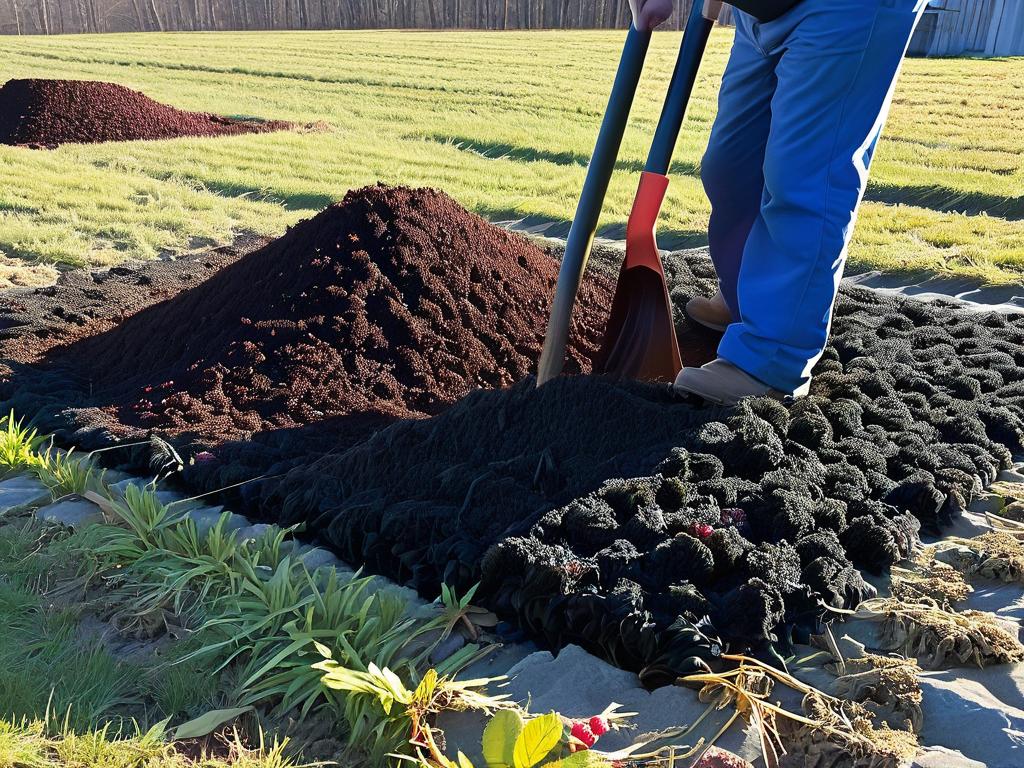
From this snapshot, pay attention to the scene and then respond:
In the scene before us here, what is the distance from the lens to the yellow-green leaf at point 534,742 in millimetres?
1214

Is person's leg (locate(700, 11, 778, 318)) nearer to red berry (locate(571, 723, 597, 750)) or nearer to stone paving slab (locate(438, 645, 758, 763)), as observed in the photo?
stone paving slab (locate(438, 645, 758, 763))

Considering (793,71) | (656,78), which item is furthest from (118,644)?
(656,78)

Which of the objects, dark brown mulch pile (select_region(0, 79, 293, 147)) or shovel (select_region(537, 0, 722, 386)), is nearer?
shovel (select_region(537, 0, 722, 386))

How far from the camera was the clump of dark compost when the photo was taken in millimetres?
1671

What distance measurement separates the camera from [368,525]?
6.32 ft

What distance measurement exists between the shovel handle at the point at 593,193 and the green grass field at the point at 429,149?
257 centimetres

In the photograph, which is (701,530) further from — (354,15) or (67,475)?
(354,15)

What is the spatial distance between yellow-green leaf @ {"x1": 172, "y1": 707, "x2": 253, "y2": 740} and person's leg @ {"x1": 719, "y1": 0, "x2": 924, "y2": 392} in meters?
1.48

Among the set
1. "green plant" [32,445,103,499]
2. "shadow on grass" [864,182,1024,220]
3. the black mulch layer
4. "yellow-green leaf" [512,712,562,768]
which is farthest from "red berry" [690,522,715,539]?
"shadow on grass" [864,182,1024,220]

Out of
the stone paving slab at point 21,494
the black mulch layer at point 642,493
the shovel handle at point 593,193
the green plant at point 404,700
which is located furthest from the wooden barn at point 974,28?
the green plant at point 404,700

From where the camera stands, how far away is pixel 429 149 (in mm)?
8023

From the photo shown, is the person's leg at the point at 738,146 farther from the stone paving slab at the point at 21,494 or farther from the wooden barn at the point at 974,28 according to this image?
the wooden barn at the point at 974,28

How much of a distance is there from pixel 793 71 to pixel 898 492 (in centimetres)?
107

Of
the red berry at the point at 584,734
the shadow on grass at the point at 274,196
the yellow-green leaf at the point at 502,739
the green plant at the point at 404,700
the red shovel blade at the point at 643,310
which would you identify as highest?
the red shovel blade at the point at 643,310
